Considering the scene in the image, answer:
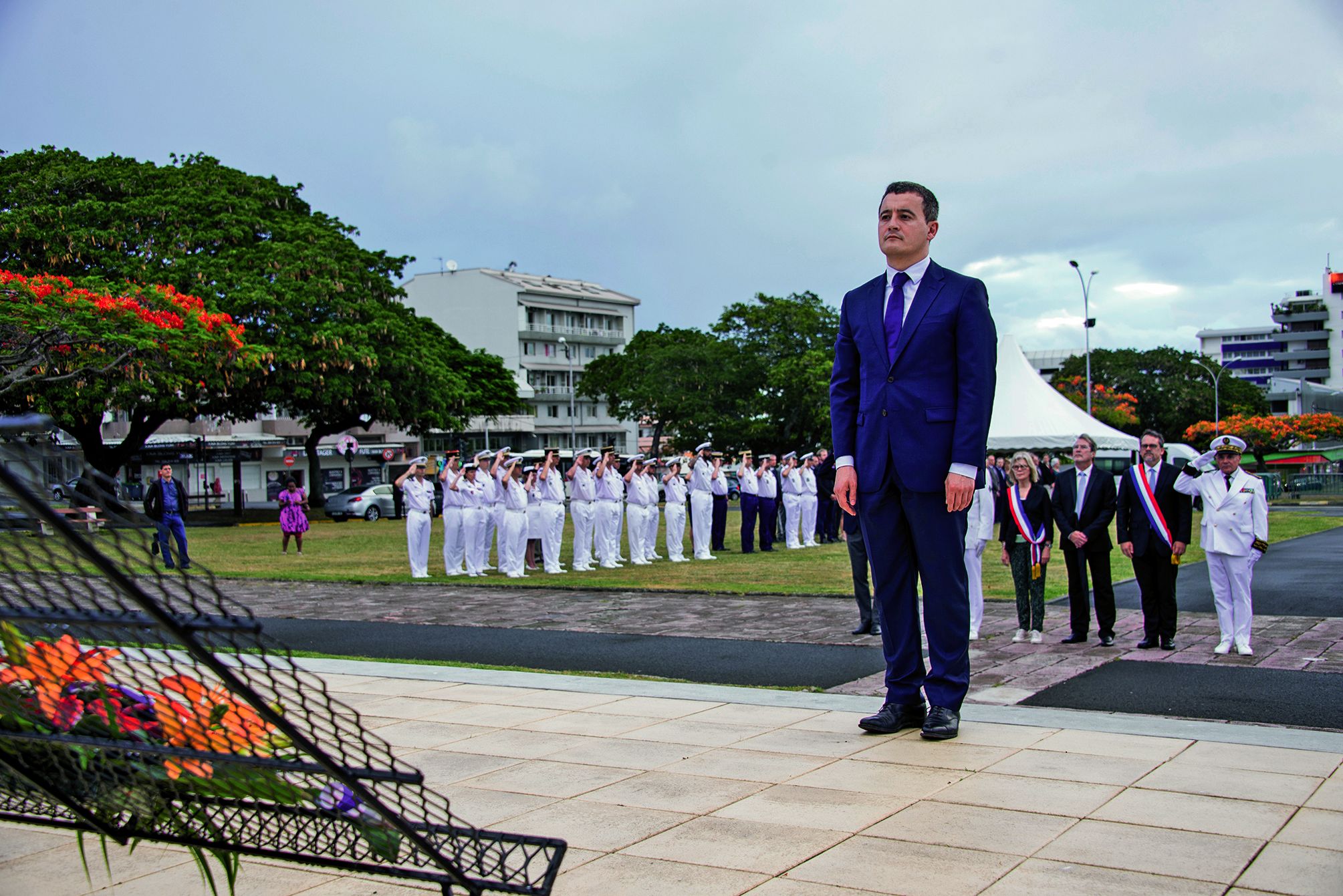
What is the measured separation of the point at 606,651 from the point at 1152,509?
4.64m

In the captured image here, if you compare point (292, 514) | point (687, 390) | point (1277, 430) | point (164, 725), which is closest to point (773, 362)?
point (687, 390)

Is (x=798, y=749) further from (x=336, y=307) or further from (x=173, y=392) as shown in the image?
(x=336, y=307)

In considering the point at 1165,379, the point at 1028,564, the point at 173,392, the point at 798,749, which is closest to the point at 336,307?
the point at 173,392

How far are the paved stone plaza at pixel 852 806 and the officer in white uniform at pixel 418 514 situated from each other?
37.9ft

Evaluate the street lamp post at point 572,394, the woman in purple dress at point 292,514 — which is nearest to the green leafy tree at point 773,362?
the street lamp post at point 572,394

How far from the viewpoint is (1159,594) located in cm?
909

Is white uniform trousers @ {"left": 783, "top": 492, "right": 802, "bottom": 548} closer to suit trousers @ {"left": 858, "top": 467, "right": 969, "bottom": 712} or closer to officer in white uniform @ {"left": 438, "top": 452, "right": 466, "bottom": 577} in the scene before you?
officer in white uniform @ {"left": 438, "top": 452, "right": 466, "bottom": 577}

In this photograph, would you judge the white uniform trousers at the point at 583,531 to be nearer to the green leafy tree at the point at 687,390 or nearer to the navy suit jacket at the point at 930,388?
the navy suit jacket at the point at 930,388

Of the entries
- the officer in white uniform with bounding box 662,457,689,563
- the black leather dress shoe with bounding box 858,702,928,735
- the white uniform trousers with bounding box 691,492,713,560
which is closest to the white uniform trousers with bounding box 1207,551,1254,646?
the black leather dress shoe with bounding box 858,702,928,735

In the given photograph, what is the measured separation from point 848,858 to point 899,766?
50.2 inches

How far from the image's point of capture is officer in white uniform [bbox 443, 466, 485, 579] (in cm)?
1823

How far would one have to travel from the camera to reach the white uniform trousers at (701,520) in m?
21.6

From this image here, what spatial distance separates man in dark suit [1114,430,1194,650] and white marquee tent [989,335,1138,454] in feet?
60.8

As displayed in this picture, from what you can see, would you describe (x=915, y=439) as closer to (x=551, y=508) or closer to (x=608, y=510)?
(x=551, y=508)
